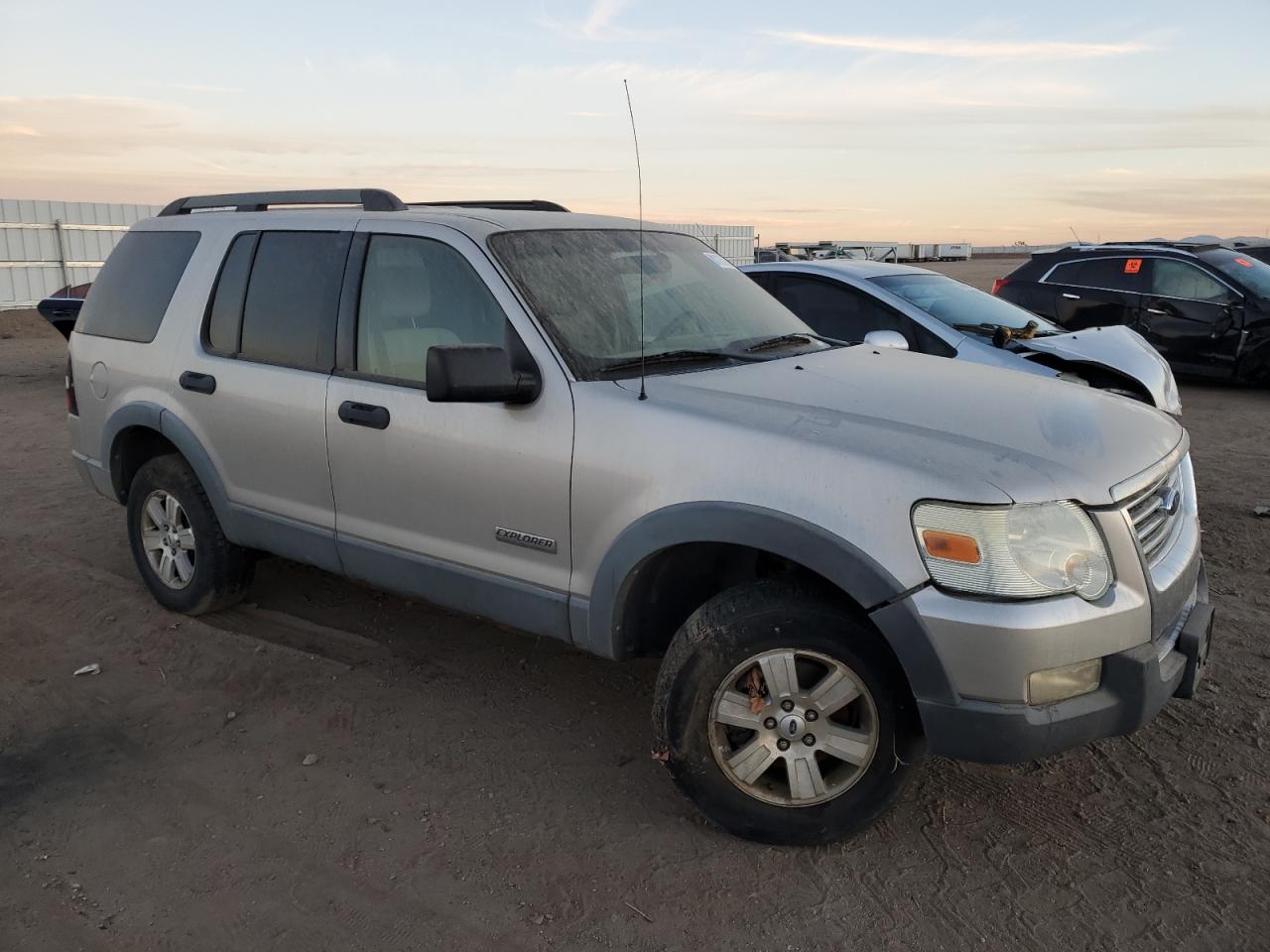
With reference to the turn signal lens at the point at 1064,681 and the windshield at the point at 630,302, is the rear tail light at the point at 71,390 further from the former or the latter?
the turn signal lens at the point at 1064,681

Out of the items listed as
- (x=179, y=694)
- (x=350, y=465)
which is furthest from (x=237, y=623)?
(x=350, y=465)

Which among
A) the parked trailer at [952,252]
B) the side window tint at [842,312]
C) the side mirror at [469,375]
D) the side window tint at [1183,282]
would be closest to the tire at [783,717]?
the side mirror at [469,375]

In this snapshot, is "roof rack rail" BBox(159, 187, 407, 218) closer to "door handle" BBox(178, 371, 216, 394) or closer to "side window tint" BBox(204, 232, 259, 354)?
"side window tint" BBox(204, 232, 259, 354)

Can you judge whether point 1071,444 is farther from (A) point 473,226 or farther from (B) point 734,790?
(A) point 473,226

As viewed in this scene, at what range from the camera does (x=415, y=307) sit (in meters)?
3.97

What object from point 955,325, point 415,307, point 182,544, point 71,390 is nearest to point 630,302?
point 415,307

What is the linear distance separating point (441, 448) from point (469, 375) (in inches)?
Result: 20.3

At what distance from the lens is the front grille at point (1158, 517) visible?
3.00 metres

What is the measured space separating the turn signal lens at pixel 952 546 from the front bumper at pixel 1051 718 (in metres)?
0.39

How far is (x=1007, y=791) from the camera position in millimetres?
3508

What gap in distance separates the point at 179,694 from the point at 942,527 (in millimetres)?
3226

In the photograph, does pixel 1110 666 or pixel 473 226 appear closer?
pixel 1110 666

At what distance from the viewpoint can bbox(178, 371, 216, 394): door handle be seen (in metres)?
4.57

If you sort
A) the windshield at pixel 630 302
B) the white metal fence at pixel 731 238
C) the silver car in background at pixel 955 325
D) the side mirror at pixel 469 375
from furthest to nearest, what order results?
the white metal fence at pixel 731 238 < the silver car in background at pixel 955 325 < the windshield at pixel 630 302 < the side mirror at pixel 469 375
